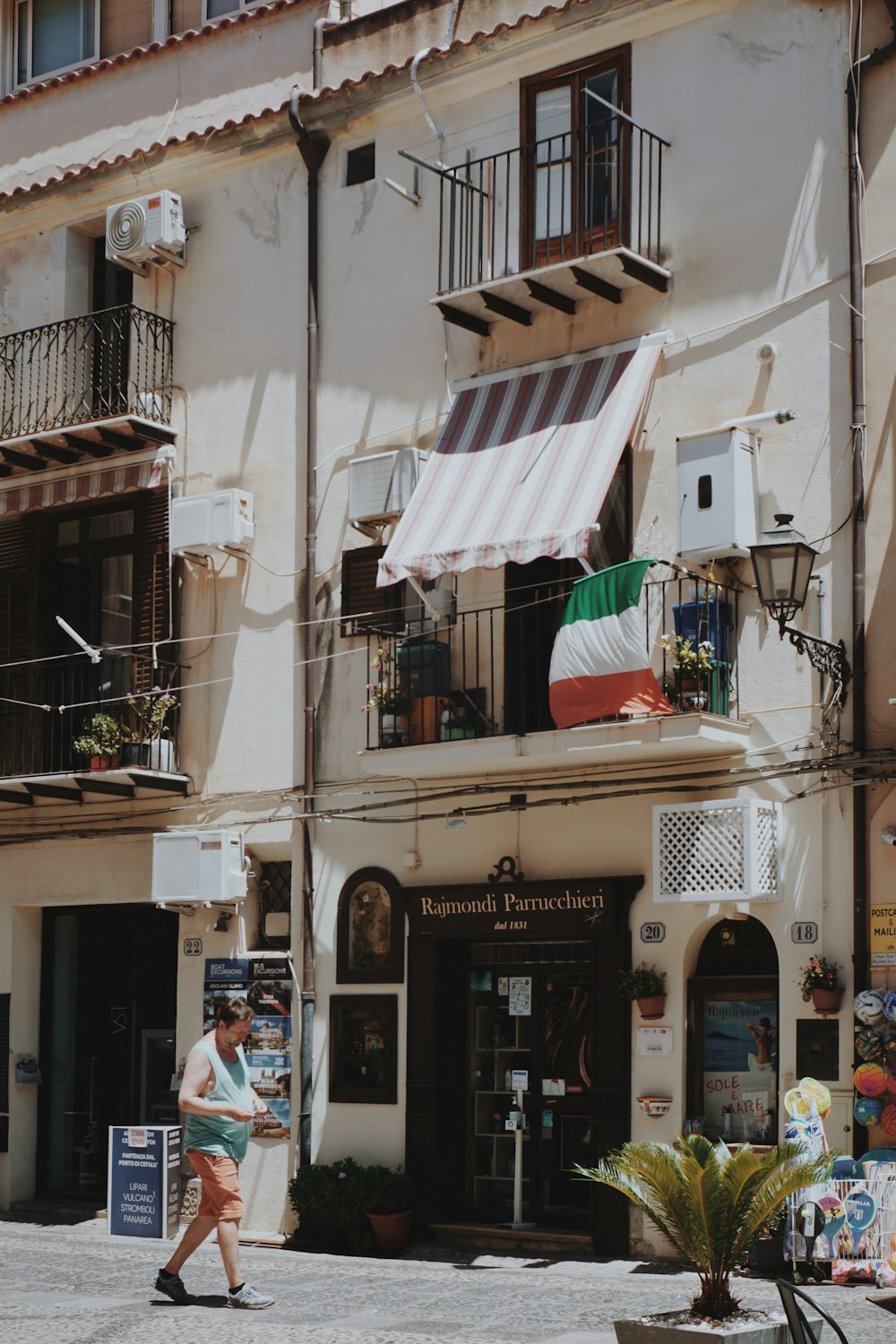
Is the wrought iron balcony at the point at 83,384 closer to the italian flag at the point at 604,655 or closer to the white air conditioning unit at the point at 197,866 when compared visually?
the white air conditioning unit at the point at 197,866

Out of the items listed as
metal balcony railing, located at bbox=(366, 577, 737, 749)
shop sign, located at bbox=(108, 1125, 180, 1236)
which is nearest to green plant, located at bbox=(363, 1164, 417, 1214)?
shop sign, located at bbox=(108, 1125, 180, 1236)

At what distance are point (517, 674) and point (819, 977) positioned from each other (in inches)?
145

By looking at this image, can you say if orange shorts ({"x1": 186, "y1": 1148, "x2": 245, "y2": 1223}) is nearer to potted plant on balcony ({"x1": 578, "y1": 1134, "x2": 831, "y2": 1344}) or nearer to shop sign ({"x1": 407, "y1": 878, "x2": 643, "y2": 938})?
potted plant on balcony ({"x1": 578, "y1": 1134, "x2": 831, "y2": 1344})

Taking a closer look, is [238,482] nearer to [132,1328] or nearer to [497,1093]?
[497,1093]

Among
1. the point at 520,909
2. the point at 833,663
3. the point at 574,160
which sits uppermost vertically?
the point at 574,160

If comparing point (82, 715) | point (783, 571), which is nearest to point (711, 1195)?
point (783, 571)

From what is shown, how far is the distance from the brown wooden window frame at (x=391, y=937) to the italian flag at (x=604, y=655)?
261 centimetres

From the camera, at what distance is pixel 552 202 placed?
15.9 metres

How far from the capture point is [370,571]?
16406 mm

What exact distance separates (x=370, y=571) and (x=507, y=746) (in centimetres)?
258

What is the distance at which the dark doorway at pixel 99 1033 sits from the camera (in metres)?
17.9

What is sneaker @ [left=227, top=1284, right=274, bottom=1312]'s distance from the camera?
11.1m

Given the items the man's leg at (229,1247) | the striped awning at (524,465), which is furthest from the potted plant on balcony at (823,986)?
the man's leg at (229,1247)

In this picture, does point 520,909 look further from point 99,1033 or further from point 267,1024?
point 99,1033
